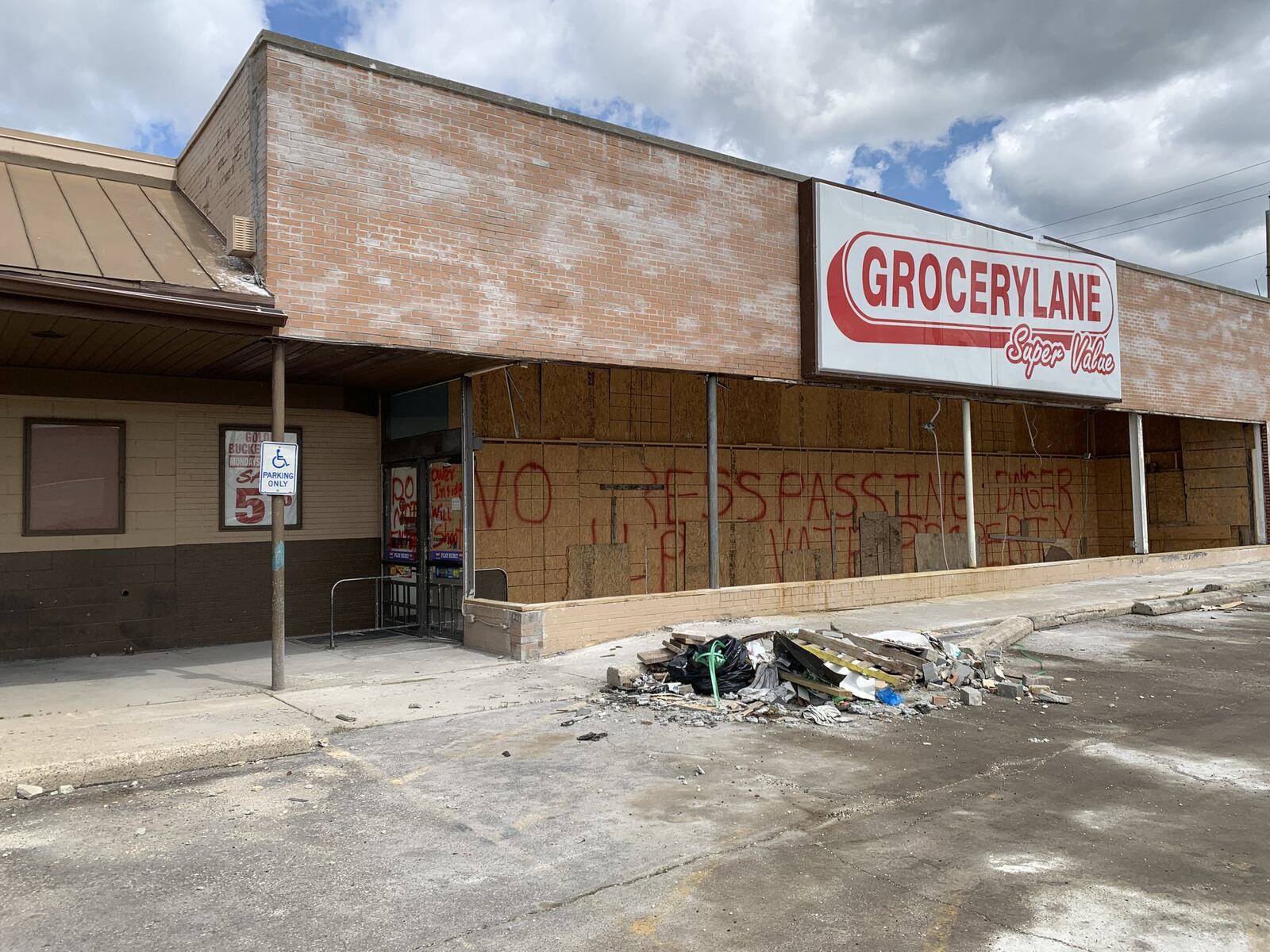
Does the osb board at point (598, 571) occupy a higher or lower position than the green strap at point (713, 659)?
higher

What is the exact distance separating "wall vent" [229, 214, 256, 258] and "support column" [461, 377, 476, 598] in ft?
10.7

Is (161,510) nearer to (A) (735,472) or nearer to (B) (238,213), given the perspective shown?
(B) (238,213)

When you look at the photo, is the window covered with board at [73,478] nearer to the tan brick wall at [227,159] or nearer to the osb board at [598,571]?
the tan brick wall at [227,159]

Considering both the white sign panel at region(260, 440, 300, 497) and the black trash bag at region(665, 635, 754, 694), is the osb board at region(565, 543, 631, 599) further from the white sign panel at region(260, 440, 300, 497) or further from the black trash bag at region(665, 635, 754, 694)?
the white sign panel at region(260, 440, 300, 497)

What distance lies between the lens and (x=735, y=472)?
1714 centimetres

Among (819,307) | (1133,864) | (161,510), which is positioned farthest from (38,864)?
(819,307)

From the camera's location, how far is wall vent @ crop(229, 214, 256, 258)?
9.23 m

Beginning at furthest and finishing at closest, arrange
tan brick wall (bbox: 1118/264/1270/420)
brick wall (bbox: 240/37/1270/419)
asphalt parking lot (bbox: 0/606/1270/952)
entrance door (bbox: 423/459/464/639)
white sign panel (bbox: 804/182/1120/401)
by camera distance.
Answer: tan brick wall (bbox: 1118/264/1270/420)
white sign panel (bbox: 804/182/1120/401)
entrance door (bbox: 423/459/464/639)
brick wall (bbox: 240/37/1270/419)
asphalt parking lot (bbox: 0/606/1270/952)

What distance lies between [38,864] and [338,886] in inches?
65.5

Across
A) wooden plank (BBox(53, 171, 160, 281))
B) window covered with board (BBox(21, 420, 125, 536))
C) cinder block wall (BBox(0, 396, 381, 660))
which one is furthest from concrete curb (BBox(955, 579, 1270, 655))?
window covered with board (BBox(21, 420, 125, 536))

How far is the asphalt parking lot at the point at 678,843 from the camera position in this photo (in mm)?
4078

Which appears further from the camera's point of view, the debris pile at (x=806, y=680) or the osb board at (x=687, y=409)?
the osb board at (x=687, y=409)

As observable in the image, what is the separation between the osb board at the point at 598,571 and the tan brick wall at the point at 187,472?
10.6 feet

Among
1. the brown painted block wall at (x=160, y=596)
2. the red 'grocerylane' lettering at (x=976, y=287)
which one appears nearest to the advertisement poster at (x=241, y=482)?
the brown painted block wall at (x=160, y=596)
